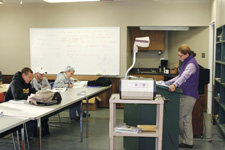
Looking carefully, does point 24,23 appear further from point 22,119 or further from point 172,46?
point 22,119

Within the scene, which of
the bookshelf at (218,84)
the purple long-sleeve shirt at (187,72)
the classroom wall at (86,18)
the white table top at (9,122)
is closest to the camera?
the white table top at (9,122)

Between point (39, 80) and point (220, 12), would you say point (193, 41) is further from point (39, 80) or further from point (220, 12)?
point (39, 80)

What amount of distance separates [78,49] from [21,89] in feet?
11.1

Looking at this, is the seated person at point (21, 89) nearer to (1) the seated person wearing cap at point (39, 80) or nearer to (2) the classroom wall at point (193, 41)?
(1) the seated person wearing cap at point (39, 80)

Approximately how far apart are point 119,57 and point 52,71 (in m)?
1.93

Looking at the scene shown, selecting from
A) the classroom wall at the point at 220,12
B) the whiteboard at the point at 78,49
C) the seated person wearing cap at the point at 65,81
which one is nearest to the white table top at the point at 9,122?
the seated person wearing cap at the point at 65,81

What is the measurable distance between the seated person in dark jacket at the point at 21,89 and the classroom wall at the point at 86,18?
3296 mm

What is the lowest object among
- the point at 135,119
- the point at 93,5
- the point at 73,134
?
the point at 73,134

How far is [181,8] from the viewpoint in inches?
269

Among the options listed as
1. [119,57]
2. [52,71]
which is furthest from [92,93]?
[52,71]

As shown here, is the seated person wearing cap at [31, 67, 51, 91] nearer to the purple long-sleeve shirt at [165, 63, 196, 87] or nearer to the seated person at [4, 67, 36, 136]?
the seated person at [4, 67, 36, 136]

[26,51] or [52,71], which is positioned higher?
[26,51]

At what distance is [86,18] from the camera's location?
7.20 meters

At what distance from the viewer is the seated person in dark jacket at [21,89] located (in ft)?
13.1
